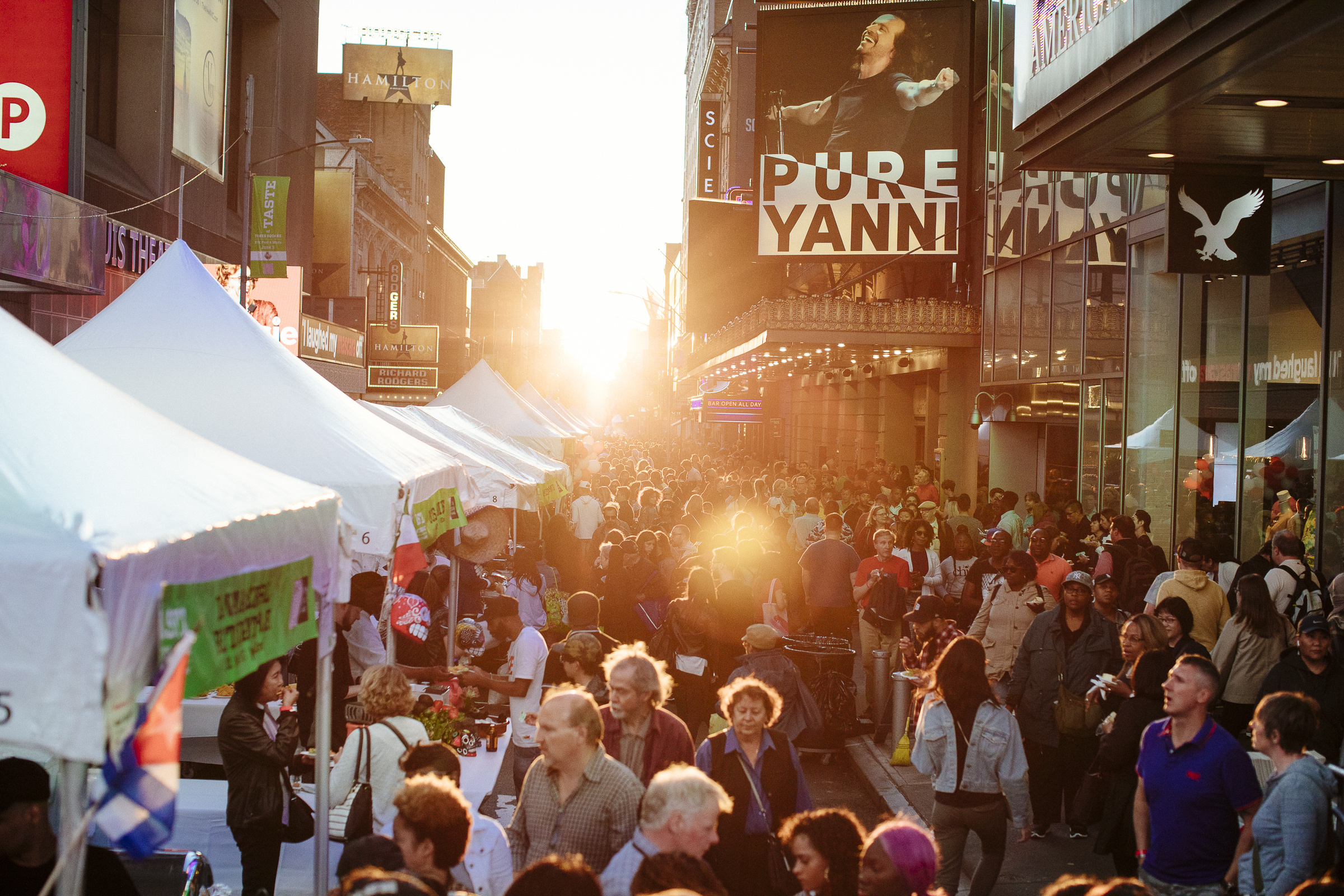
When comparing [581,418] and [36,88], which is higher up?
[36,88]

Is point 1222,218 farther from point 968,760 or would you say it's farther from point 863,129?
point 863,129

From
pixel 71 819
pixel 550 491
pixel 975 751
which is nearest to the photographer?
pixel 71 819

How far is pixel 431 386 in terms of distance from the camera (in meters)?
41.1

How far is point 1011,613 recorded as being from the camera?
9195 mm

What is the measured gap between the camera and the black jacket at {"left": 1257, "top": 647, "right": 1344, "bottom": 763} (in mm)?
6727

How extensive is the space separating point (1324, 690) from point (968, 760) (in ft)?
8.14

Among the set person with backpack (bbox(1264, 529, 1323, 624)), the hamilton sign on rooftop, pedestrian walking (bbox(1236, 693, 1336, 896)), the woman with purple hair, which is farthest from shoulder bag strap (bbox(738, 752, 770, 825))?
the hamilton sign on rooftop

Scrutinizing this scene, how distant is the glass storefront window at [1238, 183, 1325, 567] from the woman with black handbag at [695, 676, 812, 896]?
9.21 m

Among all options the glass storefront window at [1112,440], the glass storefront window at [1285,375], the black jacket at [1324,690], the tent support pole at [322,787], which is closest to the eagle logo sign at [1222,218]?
the glass storefront window at [1285,375]

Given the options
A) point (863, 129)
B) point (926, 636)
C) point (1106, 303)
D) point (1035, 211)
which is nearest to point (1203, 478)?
point (1106, 303)

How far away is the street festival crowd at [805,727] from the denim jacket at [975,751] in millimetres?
15

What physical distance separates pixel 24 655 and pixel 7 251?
11821 mm

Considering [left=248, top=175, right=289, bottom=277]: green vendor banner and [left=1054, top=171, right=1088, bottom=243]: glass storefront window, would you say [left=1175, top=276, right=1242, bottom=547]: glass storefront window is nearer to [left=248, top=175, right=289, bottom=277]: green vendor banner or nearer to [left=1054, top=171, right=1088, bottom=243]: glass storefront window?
[left=1054, top=171, right=1088, bottom=243]: glass storefront window

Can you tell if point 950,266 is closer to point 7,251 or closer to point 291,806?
point 7,251
